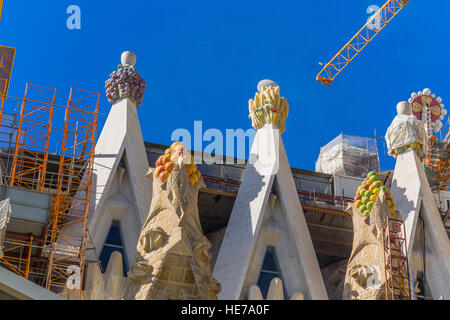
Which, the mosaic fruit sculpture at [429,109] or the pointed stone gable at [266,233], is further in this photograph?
the mosaic fruit sculpture at [429,109]

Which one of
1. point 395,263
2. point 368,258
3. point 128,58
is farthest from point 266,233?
point 128,58

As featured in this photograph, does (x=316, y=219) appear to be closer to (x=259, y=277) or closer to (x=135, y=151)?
(x=259, y=277)

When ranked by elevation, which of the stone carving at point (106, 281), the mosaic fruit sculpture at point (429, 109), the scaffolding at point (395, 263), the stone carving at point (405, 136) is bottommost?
the stone carving at point (106, 281)

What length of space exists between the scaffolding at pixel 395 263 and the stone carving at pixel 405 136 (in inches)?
188

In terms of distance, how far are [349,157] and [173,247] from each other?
726 inches

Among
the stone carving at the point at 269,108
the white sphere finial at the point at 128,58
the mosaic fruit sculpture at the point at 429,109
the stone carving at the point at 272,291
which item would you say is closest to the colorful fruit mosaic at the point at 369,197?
the stone carving at the point at 269,108

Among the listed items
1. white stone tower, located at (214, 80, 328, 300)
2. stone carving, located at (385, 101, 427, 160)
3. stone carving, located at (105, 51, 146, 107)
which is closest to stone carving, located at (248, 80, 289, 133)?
white stone tower, located at (214, 80, 328, 300)

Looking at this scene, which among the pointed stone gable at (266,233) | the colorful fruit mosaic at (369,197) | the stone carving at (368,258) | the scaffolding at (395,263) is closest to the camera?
the scaffolding at (395,263)

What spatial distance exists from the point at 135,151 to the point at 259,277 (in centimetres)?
589

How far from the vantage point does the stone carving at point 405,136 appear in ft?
111

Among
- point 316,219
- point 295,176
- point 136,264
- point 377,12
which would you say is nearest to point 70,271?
point 136,264

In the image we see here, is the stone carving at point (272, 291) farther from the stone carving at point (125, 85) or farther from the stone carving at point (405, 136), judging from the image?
the stone carving at point (405, 136)

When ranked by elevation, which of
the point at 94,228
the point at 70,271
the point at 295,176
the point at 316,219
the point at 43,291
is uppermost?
the point at 295,176

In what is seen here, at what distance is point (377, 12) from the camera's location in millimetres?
53906
